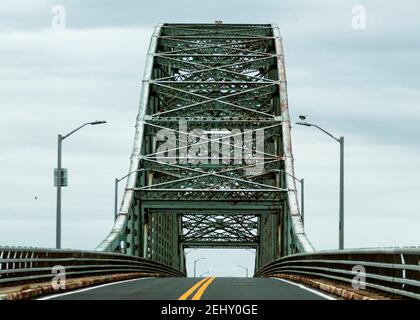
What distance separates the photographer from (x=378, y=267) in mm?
20375

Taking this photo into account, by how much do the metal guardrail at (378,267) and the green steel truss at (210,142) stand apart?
597 inches

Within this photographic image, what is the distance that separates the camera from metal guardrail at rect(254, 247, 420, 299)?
56.4 feet

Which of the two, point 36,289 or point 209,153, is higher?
point 209,153

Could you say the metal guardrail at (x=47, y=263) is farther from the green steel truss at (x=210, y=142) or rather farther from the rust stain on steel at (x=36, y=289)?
the green steel truss at (x=210, y=142)

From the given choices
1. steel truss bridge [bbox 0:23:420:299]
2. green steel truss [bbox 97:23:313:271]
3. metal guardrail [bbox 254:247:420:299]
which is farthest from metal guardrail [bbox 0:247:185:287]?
green steel truss [bbox 97:23:313:271]

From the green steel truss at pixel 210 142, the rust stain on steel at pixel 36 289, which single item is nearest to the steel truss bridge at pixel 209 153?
the green steel truss at pixel 210 142

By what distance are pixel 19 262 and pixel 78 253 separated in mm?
7320

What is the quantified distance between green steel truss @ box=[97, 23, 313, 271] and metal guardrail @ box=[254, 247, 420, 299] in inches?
597

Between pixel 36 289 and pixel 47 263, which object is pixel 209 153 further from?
pixel 36 289

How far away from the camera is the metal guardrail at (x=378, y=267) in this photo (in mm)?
17188

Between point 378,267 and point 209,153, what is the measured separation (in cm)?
4159

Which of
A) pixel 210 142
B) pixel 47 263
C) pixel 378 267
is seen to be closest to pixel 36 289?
pixel 47 263

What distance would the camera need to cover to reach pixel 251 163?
5988cm

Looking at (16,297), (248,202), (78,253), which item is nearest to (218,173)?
(248,202)
